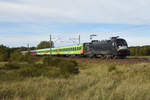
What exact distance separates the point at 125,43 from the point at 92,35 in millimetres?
14568

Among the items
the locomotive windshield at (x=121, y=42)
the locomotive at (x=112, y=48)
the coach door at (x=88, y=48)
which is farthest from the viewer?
the coach door at (x=88, y=48)

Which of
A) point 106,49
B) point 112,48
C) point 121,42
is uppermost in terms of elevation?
point 121,42

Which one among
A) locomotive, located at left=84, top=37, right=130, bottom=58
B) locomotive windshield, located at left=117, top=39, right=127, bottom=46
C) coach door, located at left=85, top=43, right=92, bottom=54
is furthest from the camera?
coach door, located at left=85, top=43, right=92, bottom=54

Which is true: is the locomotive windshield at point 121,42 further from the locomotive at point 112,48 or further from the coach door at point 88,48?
the coach door at point 88,48

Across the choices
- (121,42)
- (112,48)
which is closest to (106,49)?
(112,48)

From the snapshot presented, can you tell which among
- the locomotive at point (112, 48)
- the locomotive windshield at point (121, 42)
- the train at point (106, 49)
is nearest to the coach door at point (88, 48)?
the train at point (106, 49)

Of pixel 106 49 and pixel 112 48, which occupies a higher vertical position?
pixel 112 48

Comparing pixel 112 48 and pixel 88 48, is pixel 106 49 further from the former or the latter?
pixel 88 48

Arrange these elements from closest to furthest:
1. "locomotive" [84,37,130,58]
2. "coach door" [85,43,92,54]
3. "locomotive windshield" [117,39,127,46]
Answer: "locomotive" [84,37,130,58]
"locomotive windshield" [117,39,127,46]
"coach door" [85,43,92,54]

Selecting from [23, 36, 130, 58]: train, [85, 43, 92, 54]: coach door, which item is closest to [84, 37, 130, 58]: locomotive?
[23, 36, 130, 58]: train

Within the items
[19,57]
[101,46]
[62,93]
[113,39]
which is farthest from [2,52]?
[62,93]

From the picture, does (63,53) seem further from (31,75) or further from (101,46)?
(31,75)

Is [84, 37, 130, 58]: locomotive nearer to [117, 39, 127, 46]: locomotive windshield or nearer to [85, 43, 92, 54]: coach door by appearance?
[117, 39, 127, 46]: locomotive windshield

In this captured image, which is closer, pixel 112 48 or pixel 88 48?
pixel 112 48
